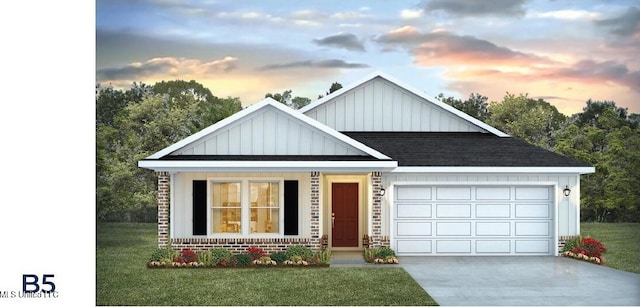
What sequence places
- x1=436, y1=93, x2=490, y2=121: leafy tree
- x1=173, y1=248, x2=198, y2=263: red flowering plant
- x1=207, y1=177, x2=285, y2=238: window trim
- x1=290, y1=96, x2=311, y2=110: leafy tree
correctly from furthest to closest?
x1=436, y1=93, x2=490, y2=121: leafy tree, x1=290, y1=96, x2=311, y2=110: leafy tree, x1=207, y1=177, x2=285, y2=238: window trim, x1=173, y1=248, x2=198, y2=263: red flowering plant

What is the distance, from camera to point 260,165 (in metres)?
16.3

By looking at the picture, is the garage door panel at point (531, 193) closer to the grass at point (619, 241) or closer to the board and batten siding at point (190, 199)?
the grass at point (619, 241)

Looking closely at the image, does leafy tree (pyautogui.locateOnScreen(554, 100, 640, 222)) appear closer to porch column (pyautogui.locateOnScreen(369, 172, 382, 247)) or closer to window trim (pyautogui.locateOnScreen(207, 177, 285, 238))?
porch column (pyautogui.locateOnScreen(369, 172, 382, 247))

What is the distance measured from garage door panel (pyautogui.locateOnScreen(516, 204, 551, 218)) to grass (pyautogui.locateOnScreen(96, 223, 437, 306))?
4155mm

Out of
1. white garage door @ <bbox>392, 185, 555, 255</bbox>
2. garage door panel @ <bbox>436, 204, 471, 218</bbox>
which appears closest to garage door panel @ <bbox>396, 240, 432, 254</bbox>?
white garage door @ <bbox>392, 185, 555, 255</bbox>

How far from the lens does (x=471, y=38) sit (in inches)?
1266

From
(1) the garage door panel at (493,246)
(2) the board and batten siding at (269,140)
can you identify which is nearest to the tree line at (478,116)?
(2) the board and batten siding at (269,140)

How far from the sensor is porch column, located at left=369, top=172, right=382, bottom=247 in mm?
17109

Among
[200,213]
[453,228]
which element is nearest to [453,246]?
[453,228]

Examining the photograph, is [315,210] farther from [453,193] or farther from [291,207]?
[453,193]

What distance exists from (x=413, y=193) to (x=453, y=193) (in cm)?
98

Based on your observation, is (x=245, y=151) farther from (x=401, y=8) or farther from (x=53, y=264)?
(x=401, y=8)

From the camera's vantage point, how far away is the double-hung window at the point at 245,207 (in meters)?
17.1

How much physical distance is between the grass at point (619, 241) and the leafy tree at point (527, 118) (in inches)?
190
